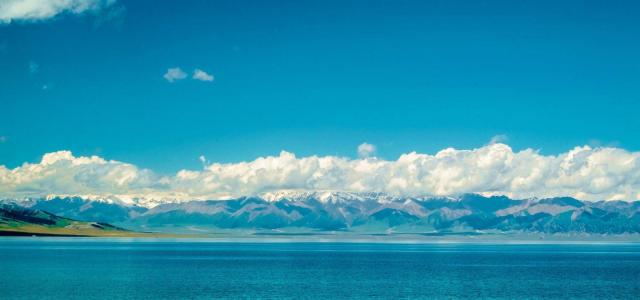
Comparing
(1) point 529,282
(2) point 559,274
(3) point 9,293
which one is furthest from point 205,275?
(2) point 559,274

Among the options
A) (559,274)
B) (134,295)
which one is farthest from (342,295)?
(559,274)

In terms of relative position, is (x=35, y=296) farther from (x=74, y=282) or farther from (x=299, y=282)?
(x=299, y=282)

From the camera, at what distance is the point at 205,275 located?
134875mm

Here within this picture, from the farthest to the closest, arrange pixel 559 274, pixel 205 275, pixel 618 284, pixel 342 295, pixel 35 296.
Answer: pixel 559 274
pixel 205 275
pixel 618 284
pixel 342 295
pixel 35 296

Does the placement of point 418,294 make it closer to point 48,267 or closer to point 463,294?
point 463,294

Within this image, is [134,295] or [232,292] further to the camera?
[232,292]

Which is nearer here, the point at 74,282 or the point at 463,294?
the point at 463,294

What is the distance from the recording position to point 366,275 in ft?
458

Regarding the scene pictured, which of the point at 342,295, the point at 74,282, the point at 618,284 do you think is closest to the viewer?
the point at 342,295

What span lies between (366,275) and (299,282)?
20.9 meters

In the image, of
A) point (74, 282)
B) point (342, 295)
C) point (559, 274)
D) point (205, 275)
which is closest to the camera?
point (342, 295)

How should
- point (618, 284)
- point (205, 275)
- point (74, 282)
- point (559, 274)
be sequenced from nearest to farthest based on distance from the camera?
point (74, 282) → point (618, 284) → point (205, 275) → point (559, 274)

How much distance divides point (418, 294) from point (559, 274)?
174ft

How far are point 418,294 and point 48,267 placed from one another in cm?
7938
